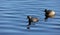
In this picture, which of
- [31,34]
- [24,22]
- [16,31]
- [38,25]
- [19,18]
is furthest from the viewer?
[19,18]

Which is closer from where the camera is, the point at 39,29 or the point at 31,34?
the point at 31,34

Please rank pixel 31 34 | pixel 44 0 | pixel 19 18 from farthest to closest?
pixel 44 0 < pixel 19 18 < pixel 31 34

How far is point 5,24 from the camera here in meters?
11.3

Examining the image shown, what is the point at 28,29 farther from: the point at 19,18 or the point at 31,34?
the point at 19,18

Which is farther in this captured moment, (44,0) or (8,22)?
(44,0)

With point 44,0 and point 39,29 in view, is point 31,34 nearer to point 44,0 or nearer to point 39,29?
point 39,29

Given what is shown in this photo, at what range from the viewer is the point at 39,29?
10195 mm

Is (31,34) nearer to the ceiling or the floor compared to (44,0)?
nearer to the floor

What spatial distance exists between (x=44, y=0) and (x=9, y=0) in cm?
310

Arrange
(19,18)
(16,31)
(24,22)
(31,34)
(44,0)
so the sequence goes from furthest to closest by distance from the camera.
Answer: (44,0)
(19,18)
(24,22)
(16,31)
(31,34)

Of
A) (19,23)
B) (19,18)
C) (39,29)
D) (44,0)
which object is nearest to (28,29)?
(39,29)

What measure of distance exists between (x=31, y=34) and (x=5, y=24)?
2.29 m

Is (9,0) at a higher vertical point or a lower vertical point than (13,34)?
higher

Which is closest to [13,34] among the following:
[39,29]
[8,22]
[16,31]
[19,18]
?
[16,31]
